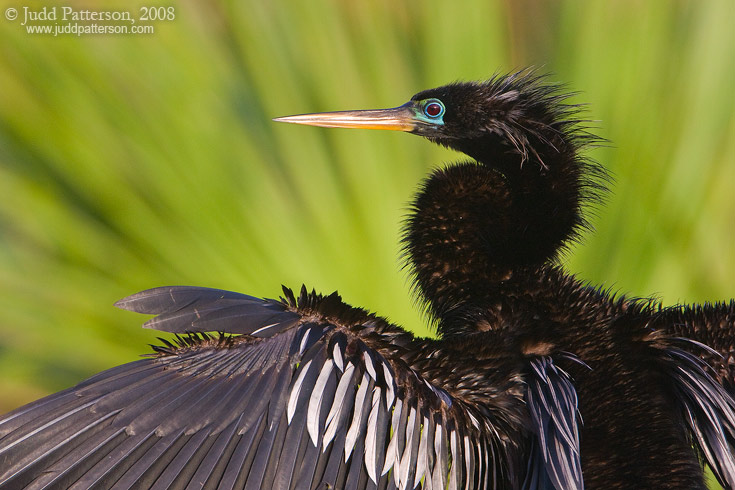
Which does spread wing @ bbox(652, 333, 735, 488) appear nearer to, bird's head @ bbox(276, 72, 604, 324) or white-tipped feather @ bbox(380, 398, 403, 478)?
bird's head @ bbox(276, 72, 604, 324)

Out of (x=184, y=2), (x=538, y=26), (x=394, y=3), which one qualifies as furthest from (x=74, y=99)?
(x=538, y=26)

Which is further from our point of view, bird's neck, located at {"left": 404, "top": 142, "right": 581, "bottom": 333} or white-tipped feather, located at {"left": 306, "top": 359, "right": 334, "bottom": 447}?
bird's neck, located at {"left": 404, "top": 142, "right": 581, "bottom": 333}

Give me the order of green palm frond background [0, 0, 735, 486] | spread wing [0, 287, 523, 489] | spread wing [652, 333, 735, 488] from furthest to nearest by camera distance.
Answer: green palm frond background [0, 0, 735, 486]
spread wing [652, 333, 735, 488]
spread wing [0, 287, 523, 489]

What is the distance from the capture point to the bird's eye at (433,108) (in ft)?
5.72

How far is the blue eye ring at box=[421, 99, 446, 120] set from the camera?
5.72 ft

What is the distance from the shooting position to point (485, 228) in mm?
1590

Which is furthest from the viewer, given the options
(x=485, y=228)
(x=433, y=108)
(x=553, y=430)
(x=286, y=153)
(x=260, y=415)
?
(x=286, y=153)

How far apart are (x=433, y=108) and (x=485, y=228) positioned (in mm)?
334

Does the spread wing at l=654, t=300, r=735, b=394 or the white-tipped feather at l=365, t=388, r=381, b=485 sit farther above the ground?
the spread wing at l=654, t=300, r=735, b=394

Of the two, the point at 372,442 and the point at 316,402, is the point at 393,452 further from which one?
the point at 316,402

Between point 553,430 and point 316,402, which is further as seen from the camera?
point 553,430

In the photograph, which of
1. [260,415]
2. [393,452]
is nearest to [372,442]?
[393,452]

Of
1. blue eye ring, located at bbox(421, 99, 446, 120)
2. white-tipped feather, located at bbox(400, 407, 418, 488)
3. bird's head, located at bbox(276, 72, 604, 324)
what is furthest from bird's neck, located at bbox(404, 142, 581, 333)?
white-tipped feather, located at bbox(400, 407, 418, 488)

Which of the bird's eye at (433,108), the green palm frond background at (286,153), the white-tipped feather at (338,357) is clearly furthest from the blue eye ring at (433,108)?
the white-tipped feather at (338,357)
